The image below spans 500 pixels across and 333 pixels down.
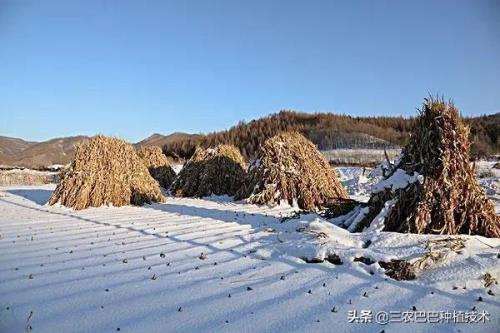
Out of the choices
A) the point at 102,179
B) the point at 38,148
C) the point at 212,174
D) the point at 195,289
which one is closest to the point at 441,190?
the point at 195,289

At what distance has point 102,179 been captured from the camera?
34.3 ft

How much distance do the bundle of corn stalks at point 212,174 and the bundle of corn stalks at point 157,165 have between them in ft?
8.04

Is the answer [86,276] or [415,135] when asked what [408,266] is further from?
[86,276]

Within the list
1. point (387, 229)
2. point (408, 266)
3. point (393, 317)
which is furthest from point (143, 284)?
point (387, 229)

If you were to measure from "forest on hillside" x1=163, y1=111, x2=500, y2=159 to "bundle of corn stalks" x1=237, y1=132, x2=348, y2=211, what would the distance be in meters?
11.6

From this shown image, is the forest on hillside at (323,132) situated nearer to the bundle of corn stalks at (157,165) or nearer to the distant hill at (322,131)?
the distant hill at (322,131)

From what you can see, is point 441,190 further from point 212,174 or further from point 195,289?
point 212,174

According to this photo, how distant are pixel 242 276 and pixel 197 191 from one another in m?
9.86

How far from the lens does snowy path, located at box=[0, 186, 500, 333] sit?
2.92 metres

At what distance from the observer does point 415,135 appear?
549 centimetres

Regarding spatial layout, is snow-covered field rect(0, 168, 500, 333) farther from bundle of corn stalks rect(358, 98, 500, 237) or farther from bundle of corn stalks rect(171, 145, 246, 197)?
bundle of corn stalks rect(171, 145, 246, 197)

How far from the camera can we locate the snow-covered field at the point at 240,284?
9.62 ft

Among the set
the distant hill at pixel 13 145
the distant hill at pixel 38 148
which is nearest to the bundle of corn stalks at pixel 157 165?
the distant hill at pixel 38 148

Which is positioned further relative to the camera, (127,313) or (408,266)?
(408,266)
